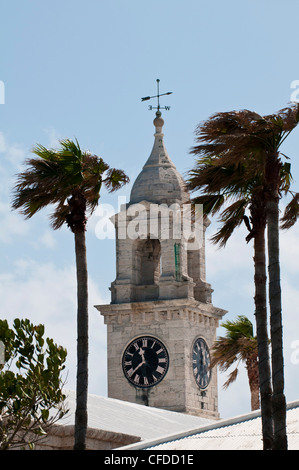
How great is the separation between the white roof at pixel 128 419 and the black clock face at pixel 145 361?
11558 mm

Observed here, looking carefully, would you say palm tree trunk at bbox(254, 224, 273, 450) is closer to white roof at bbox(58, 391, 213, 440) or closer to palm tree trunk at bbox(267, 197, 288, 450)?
palm tree trunk at bbox(267, 197, 288, 450)

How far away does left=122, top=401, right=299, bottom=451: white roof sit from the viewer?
116 ft

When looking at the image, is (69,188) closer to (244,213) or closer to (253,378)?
(244,213)

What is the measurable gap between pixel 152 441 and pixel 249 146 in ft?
35.0

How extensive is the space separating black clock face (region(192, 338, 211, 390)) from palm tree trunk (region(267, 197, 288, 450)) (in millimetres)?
35795

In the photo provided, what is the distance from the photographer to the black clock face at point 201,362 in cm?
6588

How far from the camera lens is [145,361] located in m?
65.2

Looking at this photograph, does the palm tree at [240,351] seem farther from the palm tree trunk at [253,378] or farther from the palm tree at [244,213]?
the palm tree at [244,213]

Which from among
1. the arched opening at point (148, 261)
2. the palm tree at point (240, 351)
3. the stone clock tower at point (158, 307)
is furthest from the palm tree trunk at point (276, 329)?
the arched opening at point (148, 261)

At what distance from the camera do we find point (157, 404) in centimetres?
6362

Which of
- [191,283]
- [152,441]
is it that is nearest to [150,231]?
[191,283]

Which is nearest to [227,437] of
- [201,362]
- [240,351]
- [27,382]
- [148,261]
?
[27,382]

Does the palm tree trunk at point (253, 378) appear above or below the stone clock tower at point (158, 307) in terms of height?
below

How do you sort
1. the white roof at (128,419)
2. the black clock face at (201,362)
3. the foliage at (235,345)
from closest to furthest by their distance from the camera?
the white roof at (128,419) < the foliage at (235,345) < the black clock face at (201,362)
